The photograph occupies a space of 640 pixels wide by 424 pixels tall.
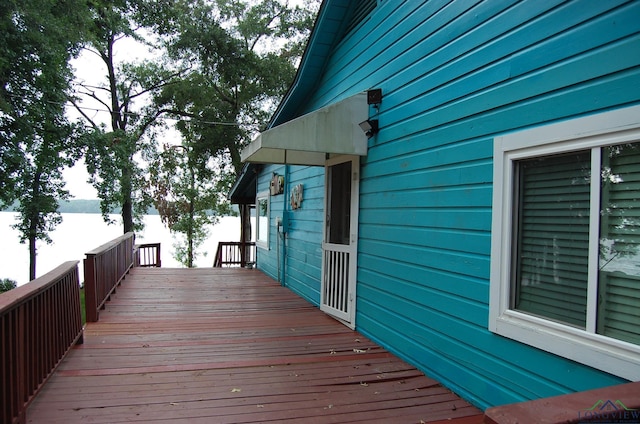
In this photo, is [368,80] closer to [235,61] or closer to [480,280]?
[480,280]

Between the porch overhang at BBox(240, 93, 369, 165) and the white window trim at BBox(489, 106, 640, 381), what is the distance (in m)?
1.90

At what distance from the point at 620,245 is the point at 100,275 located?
530 centimetres

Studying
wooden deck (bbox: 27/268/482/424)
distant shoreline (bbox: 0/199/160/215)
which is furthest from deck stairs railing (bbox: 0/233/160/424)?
distant shoreline (bbox: 0/199/160/215)

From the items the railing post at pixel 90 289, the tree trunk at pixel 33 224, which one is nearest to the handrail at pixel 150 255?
the tree trunk at pixel 33 224

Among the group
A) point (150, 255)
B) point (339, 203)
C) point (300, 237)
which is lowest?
point (150, 255)

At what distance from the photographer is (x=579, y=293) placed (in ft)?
6.74

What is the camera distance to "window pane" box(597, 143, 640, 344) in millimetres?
1790

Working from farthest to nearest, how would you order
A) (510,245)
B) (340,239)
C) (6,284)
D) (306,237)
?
(6,284) → (306,237) → (340,239) → (510,245)

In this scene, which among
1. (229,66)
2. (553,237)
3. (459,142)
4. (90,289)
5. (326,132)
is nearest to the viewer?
(553,237)

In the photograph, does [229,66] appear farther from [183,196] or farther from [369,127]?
[369,127]

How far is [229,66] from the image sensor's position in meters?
15.0

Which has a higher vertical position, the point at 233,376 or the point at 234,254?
the point at 233,376

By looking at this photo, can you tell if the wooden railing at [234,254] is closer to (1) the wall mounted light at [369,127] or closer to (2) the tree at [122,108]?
(2) the tree at [122,108]

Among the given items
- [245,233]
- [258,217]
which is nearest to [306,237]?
[258,217]
